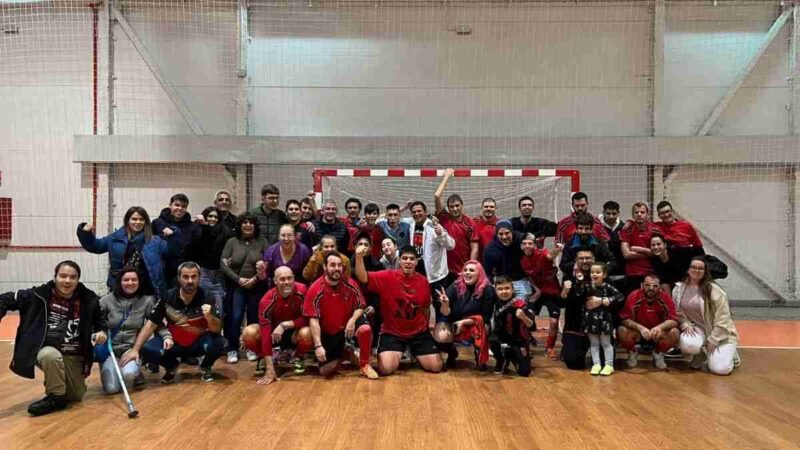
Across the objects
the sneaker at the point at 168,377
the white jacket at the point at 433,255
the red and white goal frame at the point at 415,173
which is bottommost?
the sneaker at the point at 168,377

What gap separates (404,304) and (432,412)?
1520 mm

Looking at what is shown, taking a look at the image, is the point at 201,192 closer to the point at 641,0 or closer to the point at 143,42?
the point at 143,42

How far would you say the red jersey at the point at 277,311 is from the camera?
16.0 feet

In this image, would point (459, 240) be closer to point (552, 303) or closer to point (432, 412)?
point (552, 303)

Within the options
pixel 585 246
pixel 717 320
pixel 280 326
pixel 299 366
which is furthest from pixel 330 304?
pixel 717 320

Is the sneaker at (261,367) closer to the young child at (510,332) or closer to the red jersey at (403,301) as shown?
the red jersey at (403,301)

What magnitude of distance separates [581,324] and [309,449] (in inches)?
127

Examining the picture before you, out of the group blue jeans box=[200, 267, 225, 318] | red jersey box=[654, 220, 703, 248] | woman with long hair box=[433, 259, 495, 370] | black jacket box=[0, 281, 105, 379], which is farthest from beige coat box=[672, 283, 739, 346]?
black jacket box=[0, 281, 105, 379]

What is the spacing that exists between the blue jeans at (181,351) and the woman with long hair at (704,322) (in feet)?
15.3

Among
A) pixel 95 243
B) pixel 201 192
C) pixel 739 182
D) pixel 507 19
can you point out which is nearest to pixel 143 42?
pixel 201 192

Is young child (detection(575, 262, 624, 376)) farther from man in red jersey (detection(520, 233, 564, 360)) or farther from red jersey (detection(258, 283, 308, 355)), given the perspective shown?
red jersey (detection(258, 283, 308, 355))

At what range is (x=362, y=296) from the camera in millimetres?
5211

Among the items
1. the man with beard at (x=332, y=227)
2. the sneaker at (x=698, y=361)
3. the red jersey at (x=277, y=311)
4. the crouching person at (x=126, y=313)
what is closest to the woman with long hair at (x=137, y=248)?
the crouching person at (x=126, y=313)

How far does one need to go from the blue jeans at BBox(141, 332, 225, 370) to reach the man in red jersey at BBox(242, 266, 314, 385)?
31 centimetres
